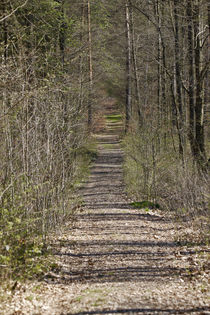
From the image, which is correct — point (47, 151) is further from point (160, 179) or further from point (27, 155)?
point (160, 179)

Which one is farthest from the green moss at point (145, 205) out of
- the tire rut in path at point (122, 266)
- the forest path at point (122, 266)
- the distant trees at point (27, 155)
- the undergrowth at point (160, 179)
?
the distant trees at point (27, 155)

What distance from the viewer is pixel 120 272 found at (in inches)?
216

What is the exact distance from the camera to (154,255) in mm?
6191

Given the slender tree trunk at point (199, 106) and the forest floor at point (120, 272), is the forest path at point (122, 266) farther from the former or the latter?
the slender tree trunk at point (199, 106)

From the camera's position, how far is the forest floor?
425 centimetres

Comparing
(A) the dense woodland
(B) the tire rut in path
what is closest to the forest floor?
(B) the tire rut in path

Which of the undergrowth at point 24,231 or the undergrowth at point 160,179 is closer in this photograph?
the undergrowth at point 24,231

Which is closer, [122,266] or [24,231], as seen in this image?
[24,231]

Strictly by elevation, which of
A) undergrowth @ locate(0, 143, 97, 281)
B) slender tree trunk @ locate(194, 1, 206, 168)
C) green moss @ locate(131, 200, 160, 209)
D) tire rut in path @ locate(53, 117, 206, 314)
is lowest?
green moss @ locate(131, 200, 160, 209)

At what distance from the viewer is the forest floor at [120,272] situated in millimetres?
4246

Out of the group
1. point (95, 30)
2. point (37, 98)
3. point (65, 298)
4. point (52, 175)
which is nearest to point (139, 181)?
point (52, 175)

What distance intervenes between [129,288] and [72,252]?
6.12 ft

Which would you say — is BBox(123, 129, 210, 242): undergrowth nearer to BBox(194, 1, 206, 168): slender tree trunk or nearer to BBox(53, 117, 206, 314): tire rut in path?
BBox(194, 1, 206, 168): slender tree trunk

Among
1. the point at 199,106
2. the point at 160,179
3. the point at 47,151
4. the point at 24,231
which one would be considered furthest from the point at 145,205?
the point at 24,231
